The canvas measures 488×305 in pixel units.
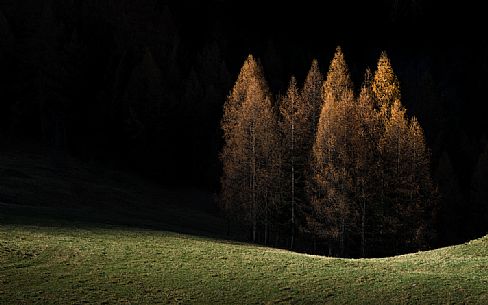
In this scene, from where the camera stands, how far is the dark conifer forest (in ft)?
147

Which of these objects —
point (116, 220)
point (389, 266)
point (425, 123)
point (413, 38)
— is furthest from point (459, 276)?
point (413, 38)

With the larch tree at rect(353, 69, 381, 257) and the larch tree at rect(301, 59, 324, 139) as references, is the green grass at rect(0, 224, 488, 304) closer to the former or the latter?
the larch tree at rect(353, 69, 381, 257)

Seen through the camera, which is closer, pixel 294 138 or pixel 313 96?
pixel 294 138

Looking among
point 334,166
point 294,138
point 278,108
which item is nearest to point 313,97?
point 294,138

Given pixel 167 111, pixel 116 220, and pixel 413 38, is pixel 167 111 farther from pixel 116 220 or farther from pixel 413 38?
pixel 413 38

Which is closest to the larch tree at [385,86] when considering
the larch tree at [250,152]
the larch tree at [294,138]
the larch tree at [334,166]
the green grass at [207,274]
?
the larch tree at [334,166]

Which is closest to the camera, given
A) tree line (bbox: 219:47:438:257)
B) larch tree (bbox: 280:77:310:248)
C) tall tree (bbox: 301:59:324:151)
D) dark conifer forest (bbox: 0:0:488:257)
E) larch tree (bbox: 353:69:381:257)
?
tree line (bbox: 219:47:438:257)

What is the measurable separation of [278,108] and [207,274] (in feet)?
100

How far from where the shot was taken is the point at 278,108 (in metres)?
54.6

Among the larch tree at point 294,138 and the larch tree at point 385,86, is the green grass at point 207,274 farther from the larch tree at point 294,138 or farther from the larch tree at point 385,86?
the larch tree at point 385,86

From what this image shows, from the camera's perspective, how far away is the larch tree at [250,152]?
47.7m

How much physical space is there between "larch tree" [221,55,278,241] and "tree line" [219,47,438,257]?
87 millimetres

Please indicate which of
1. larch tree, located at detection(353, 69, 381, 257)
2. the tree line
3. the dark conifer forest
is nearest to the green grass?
larch tree, located at detection(353, 69, 381, 257)

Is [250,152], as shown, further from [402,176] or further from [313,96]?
[402,176]
